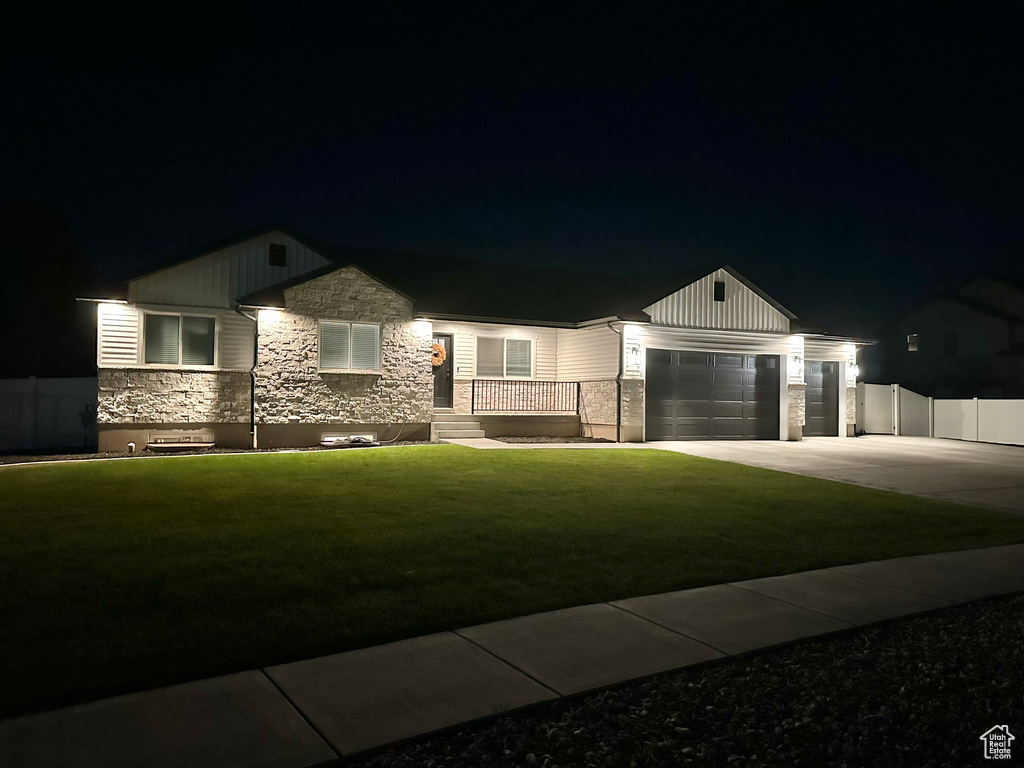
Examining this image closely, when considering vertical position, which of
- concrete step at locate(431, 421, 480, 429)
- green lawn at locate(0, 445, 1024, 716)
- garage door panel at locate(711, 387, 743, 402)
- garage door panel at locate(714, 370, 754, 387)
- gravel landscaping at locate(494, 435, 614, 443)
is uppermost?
garage door panel at locate(714, 370, 754, 387)

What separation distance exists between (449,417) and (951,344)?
96.9ft

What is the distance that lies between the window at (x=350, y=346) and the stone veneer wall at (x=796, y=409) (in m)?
12.7

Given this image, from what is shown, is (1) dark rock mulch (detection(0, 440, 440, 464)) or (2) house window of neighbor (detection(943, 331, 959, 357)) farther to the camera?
(2) house window of neighbor (detection(943, 331, 959, 357))

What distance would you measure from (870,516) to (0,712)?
865 cm

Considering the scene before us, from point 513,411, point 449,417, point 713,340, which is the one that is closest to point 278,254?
point 449,417

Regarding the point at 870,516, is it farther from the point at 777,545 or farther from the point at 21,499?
the point at 21,499

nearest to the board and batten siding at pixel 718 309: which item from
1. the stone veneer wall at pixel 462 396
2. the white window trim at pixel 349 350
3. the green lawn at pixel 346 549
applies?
the stone veneer wall at pixel 462 396

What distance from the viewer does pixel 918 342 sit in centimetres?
3881

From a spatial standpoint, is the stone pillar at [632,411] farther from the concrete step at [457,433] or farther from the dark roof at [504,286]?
the concrete step at [457,433]

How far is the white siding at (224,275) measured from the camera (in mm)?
17500

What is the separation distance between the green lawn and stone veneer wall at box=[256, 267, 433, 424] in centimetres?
505

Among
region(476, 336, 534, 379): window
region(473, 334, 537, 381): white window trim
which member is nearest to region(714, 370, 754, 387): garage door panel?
region(473, 334, 537, 381): white window trim

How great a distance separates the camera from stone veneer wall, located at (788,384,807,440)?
73.4 feet

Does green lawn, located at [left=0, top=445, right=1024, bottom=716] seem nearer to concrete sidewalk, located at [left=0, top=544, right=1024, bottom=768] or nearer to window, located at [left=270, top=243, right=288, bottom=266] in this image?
concrete sidewalk, located at [left=0, top=544, right=1024, bottom=768]
